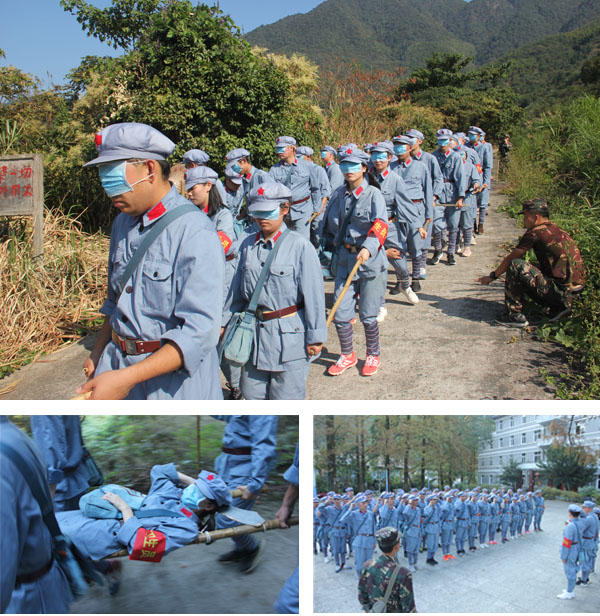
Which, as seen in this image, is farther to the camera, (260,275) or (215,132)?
(215,132)

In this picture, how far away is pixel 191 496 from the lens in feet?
6.57

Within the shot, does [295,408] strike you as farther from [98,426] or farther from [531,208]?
[531,208]

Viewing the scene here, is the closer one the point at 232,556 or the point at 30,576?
the point at 30,576

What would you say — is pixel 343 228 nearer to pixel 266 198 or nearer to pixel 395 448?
pixel 266 198

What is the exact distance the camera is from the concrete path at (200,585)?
6.29 ft

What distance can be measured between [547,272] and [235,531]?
543cm

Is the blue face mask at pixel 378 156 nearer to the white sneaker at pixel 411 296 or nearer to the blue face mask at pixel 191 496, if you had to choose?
the white sneaker at pixel 411 296

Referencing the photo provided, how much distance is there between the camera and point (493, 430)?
2.05 metres

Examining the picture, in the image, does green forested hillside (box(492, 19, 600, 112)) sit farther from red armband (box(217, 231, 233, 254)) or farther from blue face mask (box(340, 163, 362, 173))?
red armband (box(217, 231, 233, 254))

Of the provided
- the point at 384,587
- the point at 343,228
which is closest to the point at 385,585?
the point at 384,587

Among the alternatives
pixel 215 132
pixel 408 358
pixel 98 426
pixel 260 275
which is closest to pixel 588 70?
pixel 215 132

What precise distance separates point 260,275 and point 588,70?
29267mm

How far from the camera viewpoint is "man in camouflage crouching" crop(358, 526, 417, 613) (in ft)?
6.52

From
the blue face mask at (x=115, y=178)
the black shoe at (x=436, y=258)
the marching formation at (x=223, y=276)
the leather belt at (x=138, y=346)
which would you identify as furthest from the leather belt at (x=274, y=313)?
the black shoe at (x=436, y=258)
